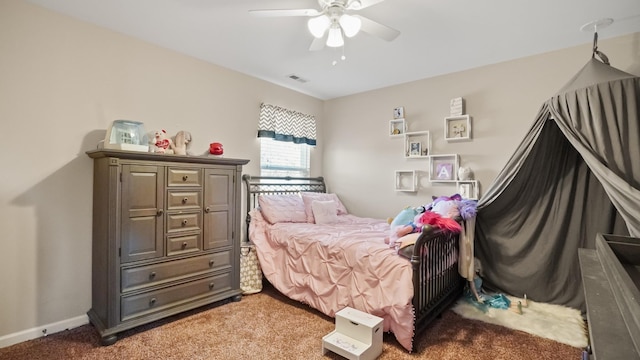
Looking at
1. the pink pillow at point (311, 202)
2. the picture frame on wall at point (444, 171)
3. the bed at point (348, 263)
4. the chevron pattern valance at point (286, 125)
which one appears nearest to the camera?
the bed at point (348, 263)

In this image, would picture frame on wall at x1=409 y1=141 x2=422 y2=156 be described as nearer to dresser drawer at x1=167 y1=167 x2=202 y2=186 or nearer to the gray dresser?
the gray dresser

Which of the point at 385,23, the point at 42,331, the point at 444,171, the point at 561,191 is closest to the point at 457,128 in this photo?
the point at 444,171

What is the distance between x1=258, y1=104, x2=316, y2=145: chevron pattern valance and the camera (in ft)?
12.8

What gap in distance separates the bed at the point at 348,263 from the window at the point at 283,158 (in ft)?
1.05

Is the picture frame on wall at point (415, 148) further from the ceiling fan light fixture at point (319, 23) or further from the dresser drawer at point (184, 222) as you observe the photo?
the dresser drawer at point (184, 222)

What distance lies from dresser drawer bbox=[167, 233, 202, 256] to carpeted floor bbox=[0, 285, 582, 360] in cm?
58

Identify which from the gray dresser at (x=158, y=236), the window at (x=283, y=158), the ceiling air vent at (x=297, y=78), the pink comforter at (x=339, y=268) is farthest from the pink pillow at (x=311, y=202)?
the ceiling air vent at (x=297, y=78)

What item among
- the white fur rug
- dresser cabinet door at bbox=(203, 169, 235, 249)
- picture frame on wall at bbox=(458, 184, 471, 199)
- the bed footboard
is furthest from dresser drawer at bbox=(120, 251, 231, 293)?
picture frame on wall at bbox=(458, 184, 471, 199)

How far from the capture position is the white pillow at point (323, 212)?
3646 mm

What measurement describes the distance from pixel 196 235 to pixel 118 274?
64cm

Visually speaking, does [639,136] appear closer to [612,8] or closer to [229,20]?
[612,8]

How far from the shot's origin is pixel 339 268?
2568 mm

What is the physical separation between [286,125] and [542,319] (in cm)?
345

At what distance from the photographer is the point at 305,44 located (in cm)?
289
